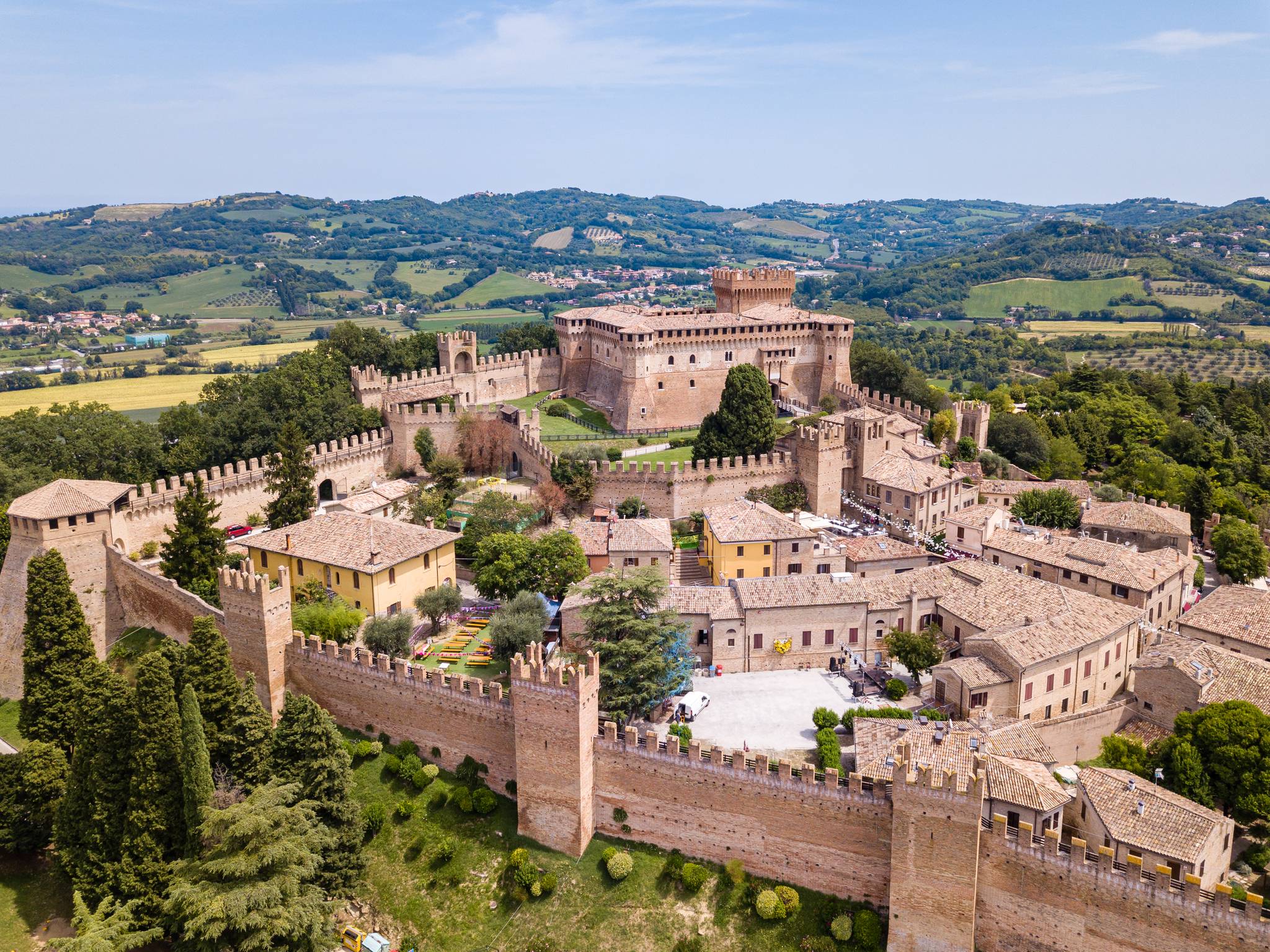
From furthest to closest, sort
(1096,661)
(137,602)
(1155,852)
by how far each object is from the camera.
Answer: (137,602)
(1096,661)
(1155,852)

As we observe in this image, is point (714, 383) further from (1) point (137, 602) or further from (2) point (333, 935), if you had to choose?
(2) point (333, 935)

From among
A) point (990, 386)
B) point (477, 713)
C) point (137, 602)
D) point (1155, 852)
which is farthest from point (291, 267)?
point (1155, 852)

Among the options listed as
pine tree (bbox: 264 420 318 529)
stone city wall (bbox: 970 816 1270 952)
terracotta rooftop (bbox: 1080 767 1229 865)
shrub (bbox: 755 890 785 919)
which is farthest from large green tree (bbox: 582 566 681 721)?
pine tree (bbox: 264 420 318 529)

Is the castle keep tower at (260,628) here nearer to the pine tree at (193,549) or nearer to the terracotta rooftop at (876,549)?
the pine tree at (193,549)

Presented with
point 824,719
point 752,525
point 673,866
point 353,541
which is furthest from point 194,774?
point 752,525

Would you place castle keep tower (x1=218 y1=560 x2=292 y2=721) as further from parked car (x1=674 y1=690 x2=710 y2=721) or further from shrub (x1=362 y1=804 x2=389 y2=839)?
parked car (x1=674 y1=690 x2=710 y2=721)
